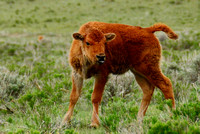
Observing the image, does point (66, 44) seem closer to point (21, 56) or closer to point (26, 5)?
point (21, 56)

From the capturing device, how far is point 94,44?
16.8 feet

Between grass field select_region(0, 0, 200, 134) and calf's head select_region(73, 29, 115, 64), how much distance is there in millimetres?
716

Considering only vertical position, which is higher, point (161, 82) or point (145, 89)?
point (161, 82)

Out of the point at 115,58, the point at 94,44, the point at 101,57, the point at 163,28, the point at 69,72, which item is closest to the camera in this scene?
the point at 101,57

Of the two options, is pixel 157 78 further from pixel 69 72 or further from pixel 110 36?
pixel 69 72

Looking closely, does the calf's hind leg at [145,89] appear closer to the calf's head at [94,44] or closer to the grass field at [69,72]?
the grass field at [69,72]

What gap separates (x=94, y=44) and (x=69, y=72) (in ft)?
13.8

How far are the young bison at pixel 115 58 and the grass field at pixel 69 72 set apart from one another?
338 millimetres

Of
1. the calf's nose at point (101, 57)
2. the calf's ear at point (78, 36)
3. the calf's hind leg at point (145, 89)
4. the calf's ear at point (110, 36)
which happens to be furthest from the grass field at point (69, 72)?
the calf's ear at point (78, 36)

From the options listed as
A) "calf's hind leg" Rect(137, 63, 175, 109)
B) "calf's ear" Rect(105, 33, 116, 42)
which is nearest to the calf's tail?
"calf's hind leg" Rect(137, 63, 175, 109)

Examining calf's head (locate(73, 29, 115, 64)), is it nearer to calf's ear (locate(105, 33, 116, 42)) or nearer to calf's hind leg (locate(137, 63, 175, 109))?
calf's ear (locate(105, 33, 116, 42))

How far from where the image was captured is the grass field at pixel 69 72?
14.2ft

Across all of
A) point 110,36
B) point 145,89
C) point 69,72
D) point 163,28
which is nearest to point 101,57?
point 110,36

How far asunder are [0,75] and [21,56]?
7.99 m
